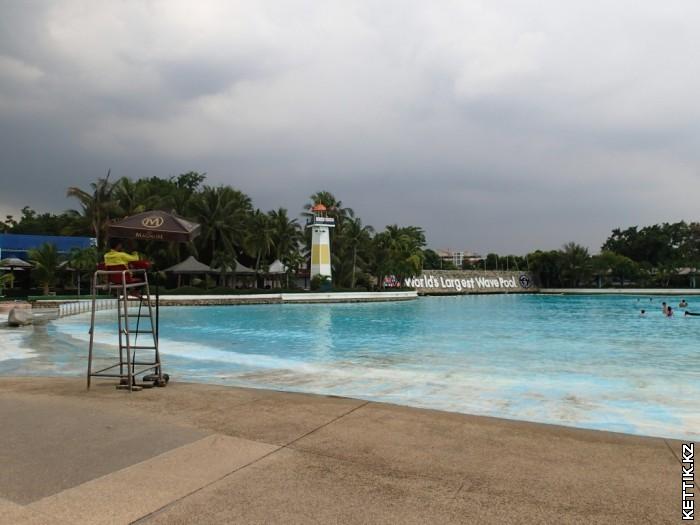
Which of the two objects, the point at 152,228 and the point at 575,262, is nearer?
the point at 152,228

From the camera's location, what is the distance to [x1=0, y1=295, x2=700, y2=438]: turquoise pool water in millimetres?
6309

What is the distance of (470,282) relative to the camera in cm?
7181

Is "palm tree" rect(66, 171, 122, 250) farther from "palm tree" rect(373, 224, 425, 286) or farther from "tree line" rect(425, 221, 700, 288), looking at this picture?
"tree line" rect(425, 221, 700, 288)

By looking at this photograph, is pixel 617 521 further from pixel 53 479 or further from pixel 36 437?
pixel 36 437

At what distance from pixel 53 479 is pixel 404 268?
54.6 metres

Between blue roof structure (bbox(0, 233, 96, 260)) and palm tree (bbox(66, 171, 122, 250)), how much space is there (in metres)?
1.34

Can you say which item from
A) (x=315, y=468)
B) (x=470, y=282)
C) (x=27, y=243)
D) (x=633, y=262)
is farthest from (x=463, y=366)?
(x=633, y=262)

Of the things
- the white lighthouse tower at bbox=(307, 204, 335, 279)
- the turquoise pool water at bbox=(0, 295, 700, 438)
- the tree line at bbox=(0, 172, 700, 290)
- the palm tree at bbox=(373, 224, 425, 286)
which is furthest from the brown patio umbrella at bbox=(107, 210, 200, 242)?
the palm tree at bbox=(373, 224, 425, 286)

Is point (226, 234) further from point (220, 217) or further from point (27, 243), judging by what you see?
point (27, 243)

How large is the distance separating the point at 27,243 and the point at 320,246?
23.9 metres

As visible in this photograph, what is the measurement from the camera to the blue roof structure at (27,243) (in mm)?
39250

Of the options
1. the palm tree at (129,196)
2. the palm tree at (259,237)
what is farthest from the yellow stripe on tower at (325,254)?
the palm tree at (129,196)

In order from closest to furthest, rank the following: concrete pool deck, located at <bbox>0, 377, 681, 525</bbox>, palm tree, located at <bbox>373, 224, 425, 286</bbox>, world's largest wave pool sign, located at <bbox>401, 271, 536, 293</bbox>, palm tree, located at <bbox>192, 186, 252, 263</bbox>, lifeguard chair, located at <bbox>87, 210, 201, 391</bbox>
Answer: concrete pool deck, located at <bbox>0, 377, 681, 525</bbox> → lifeguard chair, located at <bbox>87, 210, 201, 391</bbox> → palm tree, located at <bbox>192, 186, 252, 263</bbox> → palm tree, located at <bbox>373, 224, 425, 286</bbox> → world's largest wave pool sign, located at <bbox>401, 271, 536, 293</bbox>

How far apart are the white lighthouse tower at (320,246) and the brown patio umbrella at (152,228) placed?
134 ft
